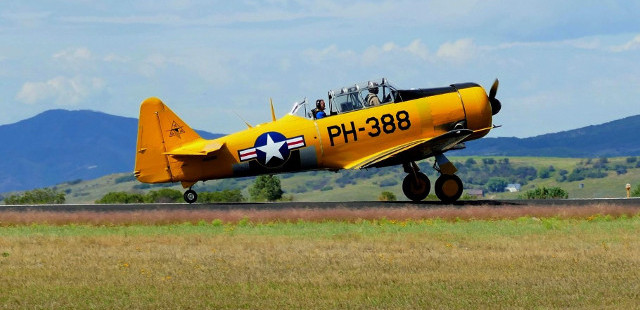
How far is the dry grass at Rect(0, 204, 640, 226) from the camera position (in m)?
28.9

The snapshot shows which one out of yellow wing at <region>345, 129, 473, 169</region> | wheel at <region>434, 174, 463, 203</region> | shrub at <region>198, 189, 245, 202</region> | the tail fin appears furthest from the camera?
shrub at <region>198, 189, 245, 202</region>

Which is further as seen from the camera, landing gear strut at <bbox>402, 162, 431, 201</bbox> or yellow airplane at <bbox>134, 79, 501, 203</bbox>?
landing gear strut at <bbox>402, 162, 431, 201</bbox>

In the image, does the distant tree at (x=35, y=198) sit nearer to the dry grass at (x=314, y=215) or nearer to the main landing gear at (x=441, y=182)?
the dry grass at (x=314, y=215)

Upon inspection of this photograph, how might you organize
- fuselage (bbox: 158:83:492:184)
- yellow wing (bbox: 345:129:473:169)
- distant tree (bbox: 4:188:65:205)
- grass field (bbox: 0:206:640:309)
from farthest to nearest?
distant tree (bbox: 4:188:65:205) < fuselage (bbox: 158:83:492:184) < yellow wing (bbox: 345:129:473:169) < grass field (bbox: 0:206:640:309)

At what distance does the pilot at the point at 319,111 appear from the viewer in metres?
31.8

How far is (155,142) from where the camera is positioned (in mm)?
32000

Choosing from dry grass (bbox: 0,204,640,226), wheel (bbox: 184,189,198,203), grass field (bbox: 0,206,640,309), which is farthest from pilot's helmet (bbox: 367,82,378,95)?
wheel (bbox: 184,189,198,203)

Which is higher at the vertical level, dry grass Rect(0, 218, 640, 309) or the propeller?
the propeller

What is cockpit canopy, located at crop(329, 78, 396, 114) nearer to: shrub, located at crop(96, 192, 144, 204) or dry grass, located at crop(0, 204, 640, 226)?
dry grass, located at crop(0, 204, 640, 226)

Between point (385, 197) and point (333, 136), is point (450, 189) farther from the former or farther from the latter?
point (385, 197)

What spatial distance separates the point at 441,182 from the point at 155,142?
929 centimetres

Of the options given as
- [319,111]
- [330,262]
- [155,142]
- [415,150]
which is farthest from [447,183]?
[330,262]

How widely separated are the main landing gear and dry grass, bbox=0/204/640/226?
2.27 metres

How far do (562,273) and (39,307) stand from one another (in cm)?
925
